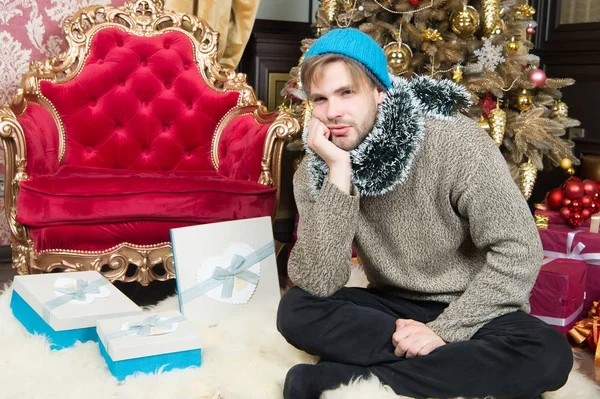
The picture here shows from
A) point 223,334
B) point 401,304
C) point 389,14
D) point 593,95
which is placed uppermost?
point 389,14

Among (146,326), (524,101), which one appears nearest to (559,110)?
(524,101)

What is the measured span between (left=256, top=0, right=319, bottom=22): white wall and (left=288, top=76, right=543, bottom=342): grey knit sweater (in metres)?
2.24

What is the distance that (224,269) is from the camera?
7.81ft

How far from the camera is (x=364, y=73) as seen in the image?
5.65 feet

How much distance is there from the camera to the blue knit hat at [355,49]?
1703mm

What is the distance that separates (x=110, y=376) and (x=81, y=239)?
0.77 meters

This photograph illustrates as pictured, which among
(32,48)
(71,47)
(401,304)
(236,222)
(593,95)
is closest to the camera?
(401,304)

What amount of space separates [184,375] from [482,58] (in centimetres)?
190

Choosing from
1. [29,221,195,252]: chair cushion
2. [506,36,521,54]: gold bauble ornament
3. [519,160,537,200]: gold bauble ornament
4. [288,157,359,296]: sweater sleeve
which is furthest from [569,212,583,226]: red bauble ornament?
[29,221,195,252]: chair cushion

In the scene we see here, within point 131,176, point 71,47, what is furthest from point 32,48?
point 131,176

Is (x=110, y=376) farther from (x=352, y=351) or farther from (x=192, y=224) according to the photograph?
(x=192, y=224)

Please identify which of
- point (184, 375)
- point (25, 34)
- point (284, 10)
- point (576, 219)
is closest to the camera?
point (184, 375)

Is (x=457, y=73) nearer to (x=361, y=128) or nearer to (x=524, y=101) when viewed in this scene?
(x=524, y=101)

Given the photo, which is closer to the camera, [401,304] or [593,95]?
[401,304]
